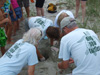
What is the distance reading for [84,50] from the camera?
5.23 ft

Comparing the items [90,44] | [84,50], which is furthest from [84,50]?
[90,44]

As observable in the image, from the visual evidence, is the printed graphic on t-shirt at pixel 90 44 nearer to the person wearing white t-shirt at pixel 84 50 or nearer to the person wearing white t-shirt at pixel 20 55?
the person wearing white t-shirt at pixel 84 50

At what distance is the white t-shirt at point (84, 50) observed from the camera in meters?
1.59

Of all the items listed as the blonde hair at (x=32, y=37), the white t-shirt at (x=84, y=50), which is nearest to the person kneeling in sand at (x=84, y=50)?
the white t-shirt at (x=84, y=50)

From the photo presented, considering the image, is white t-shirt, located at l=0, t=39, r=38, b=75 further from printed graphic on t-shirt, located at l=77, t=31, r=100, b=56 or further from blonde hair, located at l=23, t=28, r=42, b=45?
printed graphic on t-shirt, located at l=77, t=31, r=100, b=56

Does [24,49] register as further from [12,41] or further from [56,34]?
[12,41]

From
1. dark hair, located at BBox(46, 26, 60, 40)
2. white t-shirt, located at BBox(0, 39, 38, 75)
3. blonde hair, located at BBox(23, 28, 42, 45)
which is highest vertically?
blonde hair, located at BBox(23, 28, 42, 45)

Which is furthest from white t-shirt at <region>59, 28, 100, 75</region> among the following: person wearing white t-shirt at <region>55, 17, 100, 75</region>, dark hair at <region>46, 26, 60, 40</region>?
dark hair at <region>46, 26, 60, 40</region>

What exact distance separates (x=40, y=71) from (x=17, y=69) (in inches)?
30.6

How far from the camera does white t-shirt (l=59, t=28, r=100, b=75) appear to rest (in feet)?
Answer: 5.22

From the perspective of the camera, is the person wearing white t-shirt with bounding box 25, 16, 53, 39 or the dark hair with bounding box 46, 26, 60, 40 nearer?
the dark hair with bounding box 46, 26, 60, 40

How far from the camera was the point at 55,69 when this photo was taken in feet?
8.70

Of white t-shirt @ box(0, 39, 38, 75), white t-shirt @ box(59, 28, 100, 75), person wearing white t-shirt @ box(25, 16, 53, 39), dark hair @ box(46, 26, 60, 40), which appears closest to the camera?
white t-shirt @ box(59, 28, 100, 75)

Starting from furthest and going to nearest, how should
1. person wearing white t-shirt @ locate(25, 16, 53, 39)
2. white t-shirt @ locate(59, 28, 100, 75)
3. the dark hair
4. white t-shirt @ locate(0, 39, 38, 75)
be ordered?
person wearing white t-shirt @ locate(25, 16, 53, 39)
the dark hair
white t-shirt @ locate(0, 39, 38, 75)
white t-shirt @ locate(59, 28, 100, 75)
